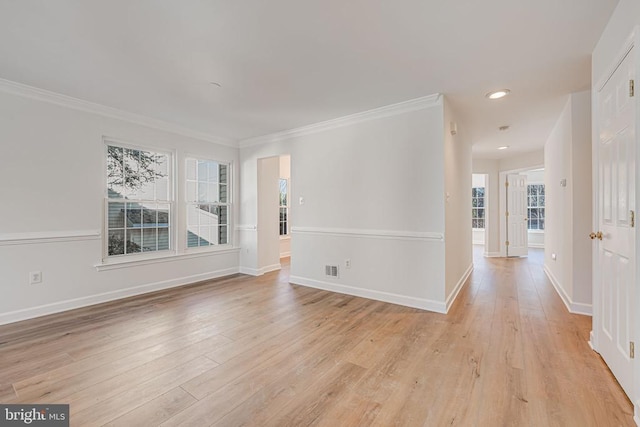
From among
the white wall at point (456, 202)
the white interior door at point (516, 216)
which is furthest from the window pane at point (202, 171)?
the white interior door at point (516, 216)

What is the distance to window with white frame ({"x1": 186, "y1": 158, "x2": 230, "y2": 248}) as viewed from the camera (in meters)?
4.65

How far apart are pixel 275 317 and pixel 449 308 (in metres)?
2.01

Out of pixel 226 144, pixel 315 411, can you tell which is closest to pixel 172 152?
pixel 226 144

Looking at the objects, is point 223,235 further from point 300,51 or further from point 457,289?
point 457,289

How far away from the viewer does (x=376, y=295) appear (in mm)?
3682

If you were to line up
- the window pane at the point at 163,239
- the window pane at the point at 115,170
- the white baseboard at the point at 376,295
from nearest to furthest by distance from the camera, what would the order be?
1. the white baseboard at the point at 376,295
2. the window pane at the point at 115,170
3. the window pane at the point at 163,239

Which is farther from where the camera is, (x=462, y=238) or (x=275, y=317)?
(x=462, y=238)

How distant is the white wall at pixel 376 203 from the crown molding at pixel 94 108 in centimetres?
144

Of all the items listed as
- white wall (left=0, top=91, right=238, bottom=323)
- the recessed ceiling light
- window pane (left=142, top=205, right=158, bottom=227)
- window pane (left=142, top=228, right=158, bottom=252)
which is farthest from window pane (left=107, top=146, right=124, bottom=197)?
the recessed ceiling light

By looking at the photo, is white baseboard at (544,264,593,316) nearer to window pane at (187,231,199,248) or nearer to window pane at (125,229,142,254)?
window pane at (187,231,199,248)

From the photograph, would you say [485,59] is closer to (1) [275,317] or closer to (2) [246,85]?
(2) [246,85]

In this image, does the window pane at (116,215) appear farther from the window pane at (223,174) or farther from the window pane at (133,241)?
the window pane at (223,174)

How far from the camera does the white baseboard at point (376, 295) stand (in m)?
3.25

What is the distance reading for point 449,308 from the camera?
3.30 m
